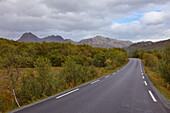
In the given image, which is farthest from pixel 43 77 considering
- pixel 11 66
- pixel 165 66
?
pixel 165 66

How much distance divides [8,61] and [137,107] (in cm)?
754

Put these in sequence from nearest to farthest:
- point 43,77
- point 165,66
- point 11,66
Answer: point 11,66, point 43,77, point 165,66

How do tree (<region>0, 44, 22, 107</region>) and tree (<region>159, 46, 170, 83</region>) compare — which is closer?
tree (<region>0, 44, 22, 107</region>)

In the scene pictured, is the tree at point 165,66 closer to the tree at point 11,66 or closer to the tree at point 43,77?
the tree at point 43,77

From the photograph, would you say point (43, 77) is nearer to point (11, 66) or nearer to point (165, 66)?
point (11, 66)

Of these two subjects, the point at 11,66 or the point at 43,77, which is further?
the point at 43,77

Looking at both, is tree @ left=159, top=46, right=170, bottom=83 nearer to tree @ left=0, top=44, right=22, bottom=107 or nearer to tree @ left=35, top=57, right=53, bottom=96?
tree @ left=35, top=57, right=53, bottom=96

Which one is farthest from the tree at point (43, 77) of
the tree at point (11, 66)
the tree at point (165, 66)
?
the tree at point (165, 66)

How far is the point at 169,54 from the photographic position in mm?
10320

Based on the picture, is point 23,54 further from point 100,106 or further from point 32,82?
point 100,106

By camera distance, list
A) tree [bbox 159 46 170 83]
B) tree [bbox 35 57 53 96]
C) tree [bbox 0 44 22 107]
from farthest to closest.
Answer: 1. tree [bbox 159 46 170 83]
2. tree [bbox 35 57 53 96]
3. tree [bbox 0 44 22 107]

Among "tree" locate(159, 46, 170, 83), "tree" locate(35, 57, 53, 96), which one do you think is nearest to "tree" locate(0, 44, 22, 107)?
"tree" locate(35, 57, 53, 96)

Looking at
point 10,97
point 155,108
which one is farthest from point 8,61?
point 155,108

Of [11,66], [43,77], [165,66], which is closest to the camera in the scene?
[11,66]
